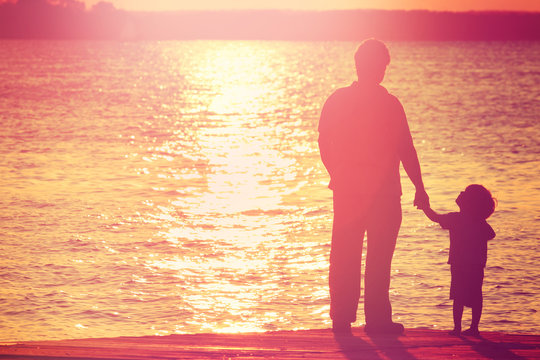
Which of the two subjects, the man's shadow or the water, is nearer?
the man's shadow

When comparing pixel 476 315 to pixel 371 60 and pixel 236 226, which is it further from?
pixel 236 226

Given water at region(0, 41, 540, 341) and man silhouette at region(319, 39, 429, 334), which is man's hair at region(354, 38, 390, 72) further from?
water at region(0, 41, 540, 341)

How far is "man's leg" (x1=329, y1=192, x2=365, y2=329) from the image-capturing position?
20.0 ft

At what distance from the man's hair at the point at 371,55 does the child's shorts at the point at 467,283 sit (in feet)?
4.88

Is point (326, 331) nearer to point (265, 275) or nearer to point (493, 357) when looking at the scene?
point (493, 357)

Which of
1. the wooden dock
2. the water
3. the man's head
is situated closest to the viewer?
the wooden dock

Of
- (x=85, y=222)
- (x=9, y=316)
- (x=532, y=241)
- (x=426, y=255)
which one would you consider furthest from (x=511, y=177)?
(x=9, y=316)

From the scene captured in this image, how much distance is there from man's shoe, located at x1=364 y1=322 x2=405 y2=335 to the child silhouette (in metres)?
0.38

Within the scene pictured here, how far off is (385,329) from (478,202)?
1068mm

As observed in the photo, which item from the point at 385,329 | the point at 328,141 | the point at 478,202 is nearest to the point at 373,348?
the point at 385,329

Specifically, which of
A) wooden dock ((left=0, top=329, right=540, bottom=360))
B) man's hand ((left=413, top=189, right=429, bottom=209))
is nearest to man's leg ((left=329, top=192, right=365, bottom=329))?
wooden dock ((left=0, top=329, right=540, bottom=360))

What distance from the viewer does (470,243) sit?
609cm

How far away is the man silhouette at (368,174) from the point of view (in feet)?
19.8

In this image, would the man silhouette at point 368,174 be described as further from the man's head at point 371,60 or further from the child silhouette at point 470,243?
the child silhouette at point 470,243
